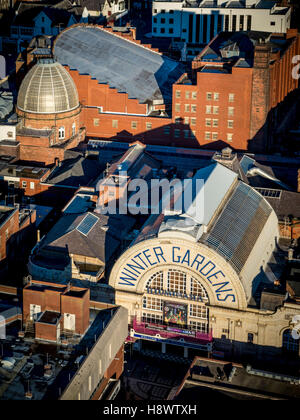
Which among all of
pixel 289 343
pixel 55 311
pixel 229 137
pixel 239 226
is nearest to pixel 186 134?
pixel 229 137

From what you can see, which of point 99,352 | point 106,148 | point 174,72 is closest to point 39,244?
point 99,352

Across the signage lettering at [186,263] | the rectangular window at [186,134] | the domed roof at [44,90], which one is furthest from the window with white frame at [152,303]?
the rectangular window at [186,134]

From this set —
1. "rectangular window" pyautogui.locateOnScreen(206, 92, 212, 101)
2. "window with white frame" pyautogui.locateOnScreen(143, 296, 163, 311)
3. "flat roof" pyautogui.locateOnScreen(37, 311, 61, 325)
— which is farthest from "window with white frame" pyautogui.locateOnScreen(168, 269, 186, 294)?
"rectangular window" pyautogui.locateOnScreen(206, 92, 212, 101)

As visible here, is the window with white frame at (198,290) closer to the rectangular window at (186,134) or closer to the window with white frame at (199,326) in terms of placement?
the window with white frame at (199,326)


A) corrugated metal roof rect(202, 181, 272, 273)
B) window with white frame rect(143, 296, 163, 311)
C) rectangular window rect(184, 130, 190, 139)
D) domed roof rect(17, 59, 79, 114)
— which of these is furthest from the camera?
rectangular window rect(184, 130, 190, 139)

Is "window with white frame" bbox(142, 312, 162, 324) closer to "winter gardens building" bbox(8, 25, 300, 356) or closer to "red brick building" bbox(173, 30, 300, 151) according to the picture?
"winter gardens building" bbox(8, 25, 300, 356)
